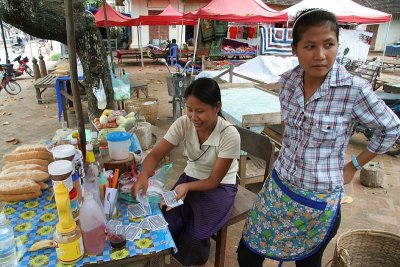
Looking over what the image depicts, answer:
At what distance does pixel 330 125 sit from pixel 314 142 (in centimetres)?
11

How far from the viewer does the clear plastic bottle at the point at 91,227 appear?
123 centimetres

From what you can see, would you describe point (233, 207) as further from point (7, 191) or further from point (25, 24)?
point (25, 24)

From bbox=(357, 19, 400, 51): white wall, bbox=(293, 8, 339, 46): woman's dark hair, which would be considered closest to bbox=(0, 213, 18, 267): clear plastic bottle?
bbox=(293, 8, 339, 46): woman's dark hair

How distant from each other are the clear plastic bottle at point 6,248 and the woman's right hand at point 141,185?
62 cm

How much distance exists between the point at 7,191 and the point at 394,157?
542cm

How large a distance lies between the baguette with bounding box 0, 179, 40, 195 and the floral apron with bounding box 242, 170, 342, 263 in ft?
4.21

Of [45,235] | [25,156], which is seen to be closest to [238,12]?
[25,156]

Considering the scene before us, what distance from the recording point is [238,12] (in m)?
8.95

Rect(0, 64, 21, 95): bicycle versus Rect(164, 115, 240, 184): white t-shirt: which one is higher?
Rect(164, 115, 240, 184): white t-shirt

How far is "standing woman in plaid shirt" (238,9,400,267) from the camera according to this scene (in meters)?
1.29

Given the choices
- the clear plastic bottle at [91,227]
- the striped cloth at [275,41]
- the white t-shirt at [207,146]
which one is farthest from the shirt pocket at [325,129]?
the striped cloth at [275,41]

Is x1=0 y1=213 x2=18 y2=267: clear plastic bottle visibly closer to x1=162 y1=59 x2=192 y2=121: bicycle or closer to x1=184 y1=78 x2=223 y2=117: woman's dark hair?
x1=184 y1=78 x2=223 y2=117: woman's dark hair

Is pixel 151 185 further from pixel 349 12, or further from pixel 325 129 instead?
pixel 349 12

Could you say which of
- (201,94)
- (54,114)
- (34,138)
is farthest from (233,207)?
(54,114)
